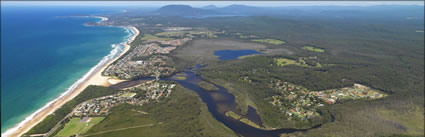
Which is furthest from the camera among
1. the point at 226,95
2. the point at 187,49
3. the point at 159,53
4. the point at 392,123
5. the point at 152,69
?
the point at 187,49

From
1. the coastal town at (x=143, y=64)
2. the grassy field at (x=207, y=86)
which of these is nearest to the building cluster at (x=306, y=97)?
the grassy field at (x=207, y=86)

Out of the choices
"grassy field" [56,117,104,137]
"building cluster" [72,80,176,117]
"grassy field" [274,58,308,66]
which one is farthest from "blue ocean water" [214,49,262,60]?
"grassy field" [56,117,104,137]

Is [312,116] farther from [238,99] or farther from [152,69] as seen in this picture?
[152,69]

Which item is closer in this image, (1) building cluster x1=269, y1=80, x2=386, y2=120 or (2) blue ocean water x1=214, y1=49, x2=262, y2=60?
(1) building cluster x1=269, y1=80, x2=386, y2=120

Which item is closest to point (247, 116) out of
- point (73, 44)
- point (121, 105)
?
point (121, 105)

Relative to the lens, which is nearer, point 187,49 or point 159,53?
point 159,53

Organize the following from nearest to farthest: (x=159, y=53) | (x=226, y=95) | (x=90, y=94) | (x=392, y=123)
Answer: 1. (x=392, y=123)
2. (x=90, y=94)
3. (x=226, y=95)
4. (x=159, y=53)

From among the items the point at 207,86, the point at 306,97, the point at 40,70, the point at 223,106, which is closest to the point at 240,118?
the point at 223,106

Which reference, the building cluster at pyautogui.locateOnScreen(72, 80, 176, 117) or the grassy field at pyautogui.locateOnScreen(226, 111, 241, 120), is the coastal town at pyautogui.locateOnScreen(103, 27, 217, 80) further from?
the grassy field at pyautogui.locateOnScreen(226, 111, 241, 120)
